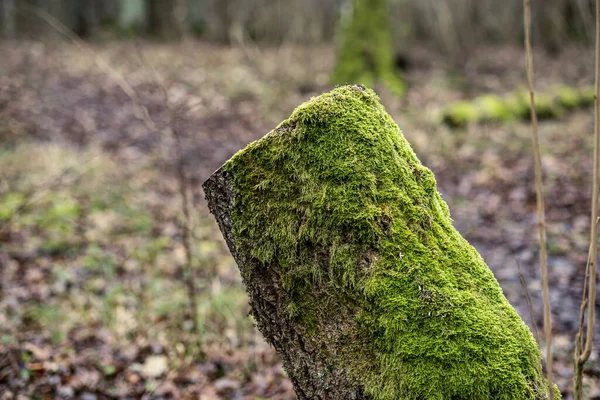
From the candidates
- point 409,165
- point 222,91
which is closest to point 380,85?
point 222,91

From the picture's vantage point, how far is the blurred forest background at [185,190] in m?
3.65

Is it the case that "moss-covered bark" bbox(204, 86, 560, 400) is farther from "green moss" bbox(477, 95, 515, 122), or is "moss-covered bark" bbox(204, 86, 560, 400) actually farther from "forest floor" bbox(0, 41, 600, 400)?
"green moss" bbox(477, 95, 515, 122)

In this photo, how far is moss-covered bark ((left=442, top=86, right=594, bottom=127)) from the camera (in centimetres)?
939

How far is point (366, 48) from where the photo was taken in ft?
37.8

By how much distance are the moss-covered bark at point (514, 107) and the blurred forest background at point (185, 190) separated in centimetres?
4

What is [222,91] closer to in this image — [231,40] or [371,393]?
[231,40]

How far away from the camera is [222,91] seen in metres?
12.2

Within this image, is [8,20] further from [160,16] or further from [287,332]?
[287,332]

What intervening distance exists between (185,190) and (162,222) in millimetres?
1554

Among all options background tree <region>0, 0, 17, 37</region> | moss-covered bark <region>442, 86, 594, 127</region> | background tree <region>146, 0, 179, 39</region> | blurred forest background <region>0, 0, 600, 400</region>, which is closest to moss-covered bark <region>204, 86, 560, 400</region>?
blurred forest background <region>0, 0, 600, 400</region>

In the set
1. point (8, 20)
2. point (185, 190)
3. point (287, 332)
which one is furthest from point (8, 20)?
point (287, 332)

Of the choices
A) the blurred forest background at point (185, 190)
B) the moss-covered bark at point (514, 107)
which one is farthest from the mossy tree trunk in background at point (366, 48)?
the moss-covered bark at point (514, 107)

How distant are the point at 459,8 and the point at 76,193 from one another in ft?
46.3

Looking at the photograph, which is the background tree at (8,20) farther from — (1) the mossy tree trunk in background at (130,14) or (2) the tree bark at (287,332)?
(2) the tree bark at (287,332)
